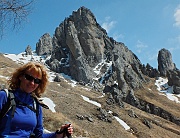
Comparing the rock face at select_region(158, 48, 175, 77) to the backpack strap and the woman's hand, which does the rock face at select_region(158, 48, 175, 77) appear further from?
the backpack strap

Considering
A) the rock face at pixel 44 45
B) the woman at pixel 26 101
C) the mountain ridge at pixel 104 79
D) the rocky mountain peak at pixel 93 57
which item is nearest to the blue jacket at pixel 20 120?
the woman at pixel 26 101

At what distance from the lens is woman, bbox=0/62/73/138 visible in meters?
3.38

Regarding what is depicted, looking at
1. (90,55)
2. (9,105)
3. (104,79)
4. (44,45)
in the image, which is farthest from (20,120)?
(44,45)

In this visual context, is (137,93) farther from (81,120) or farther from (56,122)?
(56,122)

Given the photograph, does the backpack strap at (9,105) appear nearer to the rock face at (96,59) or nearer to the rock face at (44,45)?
the rock face at (96,59)

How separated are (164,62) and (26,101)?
14869cm

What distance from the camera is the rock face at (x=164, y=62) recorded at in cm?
14138

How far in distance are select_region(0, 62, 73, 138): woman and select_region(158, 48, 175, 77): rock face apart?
459 ft

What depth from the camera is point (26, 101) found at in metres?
3.69

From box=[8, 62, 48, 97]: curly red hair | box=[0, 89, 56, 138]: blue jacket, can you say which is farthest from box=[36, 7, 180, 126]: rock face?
box=[0, 89, 56, 138]: blue jacket

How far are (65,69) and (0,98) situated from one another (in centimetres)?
12073

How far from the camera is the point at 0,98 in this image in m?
3.40

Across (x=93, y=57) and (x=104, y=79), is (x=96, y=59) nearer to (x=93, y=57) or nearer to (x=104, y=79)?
(x=93, y=57)

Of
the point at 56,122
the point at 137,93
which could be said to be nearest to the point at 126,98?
the point at 137,93
